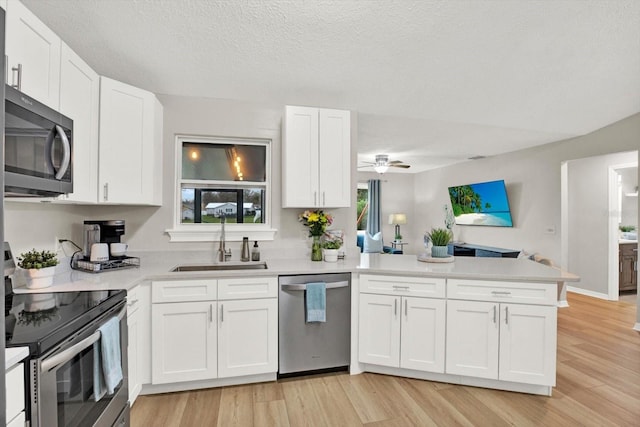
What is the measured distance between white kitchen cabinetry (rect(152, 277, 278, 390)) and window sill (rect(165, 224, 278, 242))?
0.72 m

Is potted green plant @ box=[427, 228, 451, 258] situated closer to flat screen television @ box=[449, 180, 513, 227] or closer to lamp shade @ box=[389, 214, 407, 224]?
flat screen television @ box=[449, 180, 513, 227]

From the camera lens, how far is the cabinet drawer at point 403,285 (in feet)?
8.03

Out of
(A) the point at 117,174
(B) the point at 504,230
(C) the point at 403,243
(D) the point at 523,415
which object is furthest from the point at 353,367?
(C) the point at 403,243

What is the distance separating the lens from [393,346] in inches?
99.5

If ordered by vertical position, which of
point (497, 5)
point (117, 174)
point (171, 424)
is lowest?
point (171, 424)

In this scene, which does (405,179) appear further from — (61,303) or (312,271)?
(61,303)

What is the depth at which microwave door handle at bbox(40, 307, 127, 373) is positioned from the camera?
1101 mm

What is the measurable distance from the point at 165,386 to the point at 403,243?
274 inches

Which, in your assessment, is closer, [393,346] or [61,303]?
[61,303]

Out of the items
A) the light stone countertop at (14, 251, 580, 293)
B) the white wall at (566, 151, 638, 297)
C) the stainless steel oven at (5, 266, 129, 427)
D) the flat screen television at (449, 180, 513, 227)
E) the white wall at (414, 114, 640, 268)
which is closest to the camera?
the stainless steel oven at (5, 266, 129, 427)

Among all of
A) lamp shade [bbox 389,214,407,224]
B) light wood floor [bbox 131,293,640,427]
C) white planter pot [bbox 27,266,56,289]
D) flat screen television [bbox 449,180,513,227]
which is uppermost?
flat screen television [bbox 449,180,513,227]

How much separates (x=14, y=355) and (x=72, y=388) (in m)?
0.39

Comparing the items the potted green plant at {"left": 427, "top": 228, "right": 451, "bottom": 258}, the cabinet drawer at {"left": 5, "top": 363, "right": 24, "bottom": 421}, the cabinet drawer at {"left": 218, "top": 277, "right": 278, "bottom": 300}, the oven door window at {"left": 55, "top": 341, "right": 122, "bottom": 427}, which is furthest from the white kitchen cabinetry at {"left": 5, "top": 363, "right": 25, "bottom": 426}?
the potted green plant at {"left": 427, "top": 228, "right": 451, "bottom": 258}

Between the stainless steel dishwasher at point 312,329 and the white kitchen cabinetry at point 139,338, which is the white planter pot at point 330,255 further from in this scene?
the white kitchen cabinetry at point 139,338
